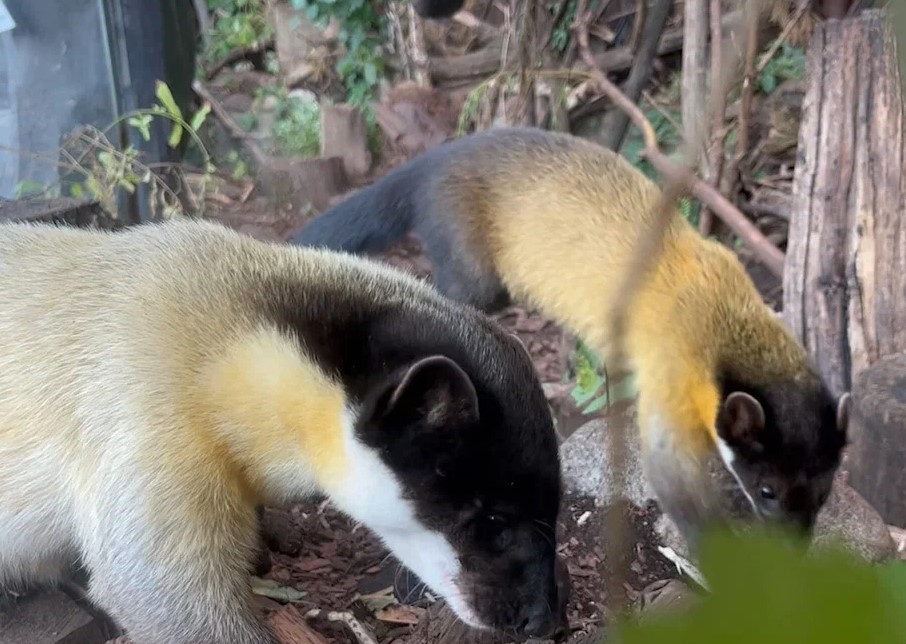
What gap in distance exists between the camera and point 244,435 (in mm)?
1452

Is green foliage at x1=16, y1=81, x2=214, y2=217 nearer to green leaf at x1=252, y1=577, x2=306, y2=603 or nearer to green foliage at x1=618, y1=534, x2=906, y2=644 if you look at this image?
green leaf at x1=252, y1=577, x2=306, y2=603

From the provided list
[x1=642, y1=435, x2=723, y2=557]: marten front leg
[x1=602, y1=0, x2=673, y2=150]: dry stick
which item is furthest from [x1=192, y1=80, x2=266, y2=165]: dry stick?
[x1=642, y1=435, x2=723, y2=557]: marten front leg

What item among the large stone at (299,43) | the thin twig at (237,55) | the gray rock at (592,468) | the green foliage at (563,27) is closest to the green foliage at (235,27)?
the thin twig at (237,55)

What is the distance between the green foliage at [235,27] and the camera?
3.78 metres

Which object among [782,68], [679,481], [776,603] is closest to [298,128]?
[782,68]

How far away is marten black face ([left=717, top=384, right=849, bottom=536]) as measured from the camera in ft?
7.23

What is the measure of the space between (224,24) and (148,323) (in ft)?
9.34

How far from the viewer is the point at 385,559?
75.7 inches

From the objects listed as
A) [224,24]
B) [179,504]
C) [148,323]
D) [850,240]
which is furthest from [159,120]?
[850,240]

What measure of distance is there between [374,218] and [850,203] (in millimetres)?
1410

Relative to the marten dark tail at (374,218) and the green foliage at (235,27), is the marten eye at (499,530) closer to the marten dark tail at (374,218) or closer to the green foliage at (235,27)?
the marten dark tail at (374,218)

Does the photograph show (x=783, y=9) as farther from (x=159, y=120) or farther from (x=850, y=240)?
(x=159, y=120)

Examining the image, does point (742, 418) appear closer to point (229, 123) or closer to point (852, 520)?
point (852, 520)

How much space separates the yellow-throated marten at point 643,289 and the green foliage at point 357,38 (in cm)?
193
